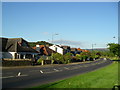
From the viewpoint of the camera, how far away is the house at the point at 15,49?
47.9 meters

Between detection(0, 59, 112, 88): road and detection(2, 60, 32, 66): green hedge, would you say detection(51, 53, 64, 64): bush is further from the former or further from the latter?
detection(0, 59, 112, 88): road

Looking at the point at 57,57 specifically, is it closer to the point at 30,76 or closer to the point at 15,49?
the point at 15,49

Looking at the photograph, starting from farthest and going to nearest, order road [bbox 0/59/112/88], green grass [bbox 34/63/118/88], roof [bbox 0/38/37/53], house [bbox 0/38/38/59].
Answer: roof [bbox 0/38/37/53] < house [bbox 0/38/38/59] < road [bbox 0/59/112/88] < green grass [bbox 34/63/118/88]

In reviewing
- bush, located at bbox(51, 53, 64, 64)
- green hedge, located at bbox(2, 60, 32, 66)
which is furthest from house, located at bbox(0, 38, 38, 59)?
green hedge, located at bbox(2, 60, 32, 66)

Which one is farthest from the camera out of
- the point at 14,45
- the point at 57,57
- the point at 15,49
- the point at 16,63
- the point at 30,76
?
the point at 57,57

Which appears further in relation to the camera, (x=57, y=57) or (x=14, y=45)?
(x=57, y=57)

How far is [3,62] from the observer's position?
36.1m

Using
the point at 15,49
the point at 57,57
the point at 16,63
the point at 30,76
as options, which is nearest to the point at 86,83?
the point at 30,76

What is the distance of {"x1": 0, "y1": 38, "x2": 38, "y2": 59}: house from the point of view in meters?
47.9

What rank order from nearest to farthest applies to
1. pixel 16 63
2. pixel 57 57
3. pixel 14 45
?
pixel 16 63, pixel 14 45, pixel 57 57

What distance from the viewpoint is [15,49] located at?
4806 centimetres

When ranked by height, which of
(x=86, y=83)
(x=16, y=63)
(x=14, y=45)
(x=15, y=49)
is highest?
(x=14, y=45)

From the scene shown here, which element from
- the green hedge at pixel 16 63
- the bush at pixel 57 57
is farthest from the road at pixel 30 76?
the bush at pixel 57 57

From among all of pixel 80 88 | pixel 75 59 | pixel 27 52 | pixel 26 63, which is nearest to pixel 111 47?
pixel 75 59
